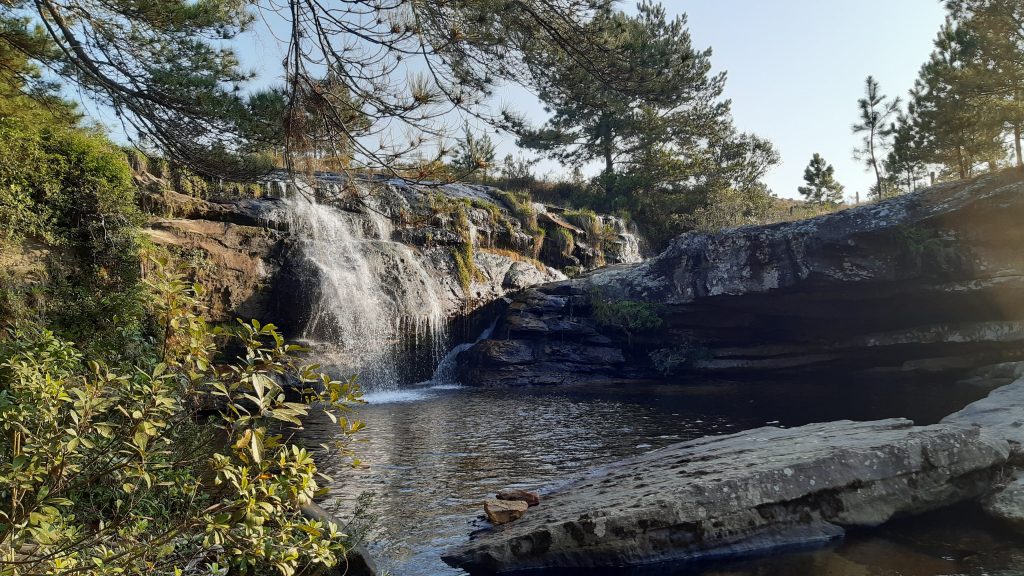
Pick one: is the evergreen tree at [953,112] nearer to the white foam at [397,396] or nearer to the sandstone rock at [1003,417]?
the sandstone rock at [1003,417]

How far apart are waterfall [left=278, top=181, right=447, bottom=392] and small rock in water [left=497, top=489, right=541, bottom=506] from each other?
12377 mm

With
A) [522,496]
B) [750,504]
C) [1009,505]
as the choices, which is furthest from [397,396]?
[1009,505]

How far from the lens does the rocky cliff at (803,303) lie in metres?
16.2

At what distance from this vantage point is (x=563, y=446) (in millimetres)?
10719

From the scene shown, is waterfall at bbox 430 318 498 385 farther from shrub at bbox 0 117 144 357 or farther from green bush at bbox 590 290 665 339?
shrub at bbox 0 117 144 357

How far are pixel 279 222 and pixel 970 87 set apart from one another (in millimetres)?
22867

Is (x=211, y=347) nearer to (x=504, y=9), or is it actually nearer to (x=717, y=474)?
(x=504, y=9)

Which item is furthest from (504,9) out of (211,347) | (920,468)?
(920,468)

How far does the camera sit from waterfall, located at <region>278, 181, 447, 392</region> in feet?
62.8

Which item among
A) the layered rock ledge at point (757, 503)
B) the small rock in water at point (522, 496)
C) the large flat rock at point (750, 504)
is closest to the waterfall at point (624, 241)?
the layered rock ledge at point (757, 503)

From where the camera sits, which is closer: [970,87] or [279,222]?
[970,87]

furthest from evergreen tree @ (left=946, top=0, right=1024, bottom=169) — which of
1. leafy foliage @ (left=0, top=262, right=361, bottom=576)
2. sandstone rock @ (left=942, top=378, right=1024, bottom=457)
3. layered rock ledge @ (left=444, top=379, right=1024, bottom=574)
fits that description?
leafy foliage @ (left=0, top=262, right=361, bottom=576)

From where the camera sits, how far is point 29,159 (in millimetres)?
11891

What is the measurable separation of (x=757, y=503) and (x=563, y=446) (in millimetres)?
5105
